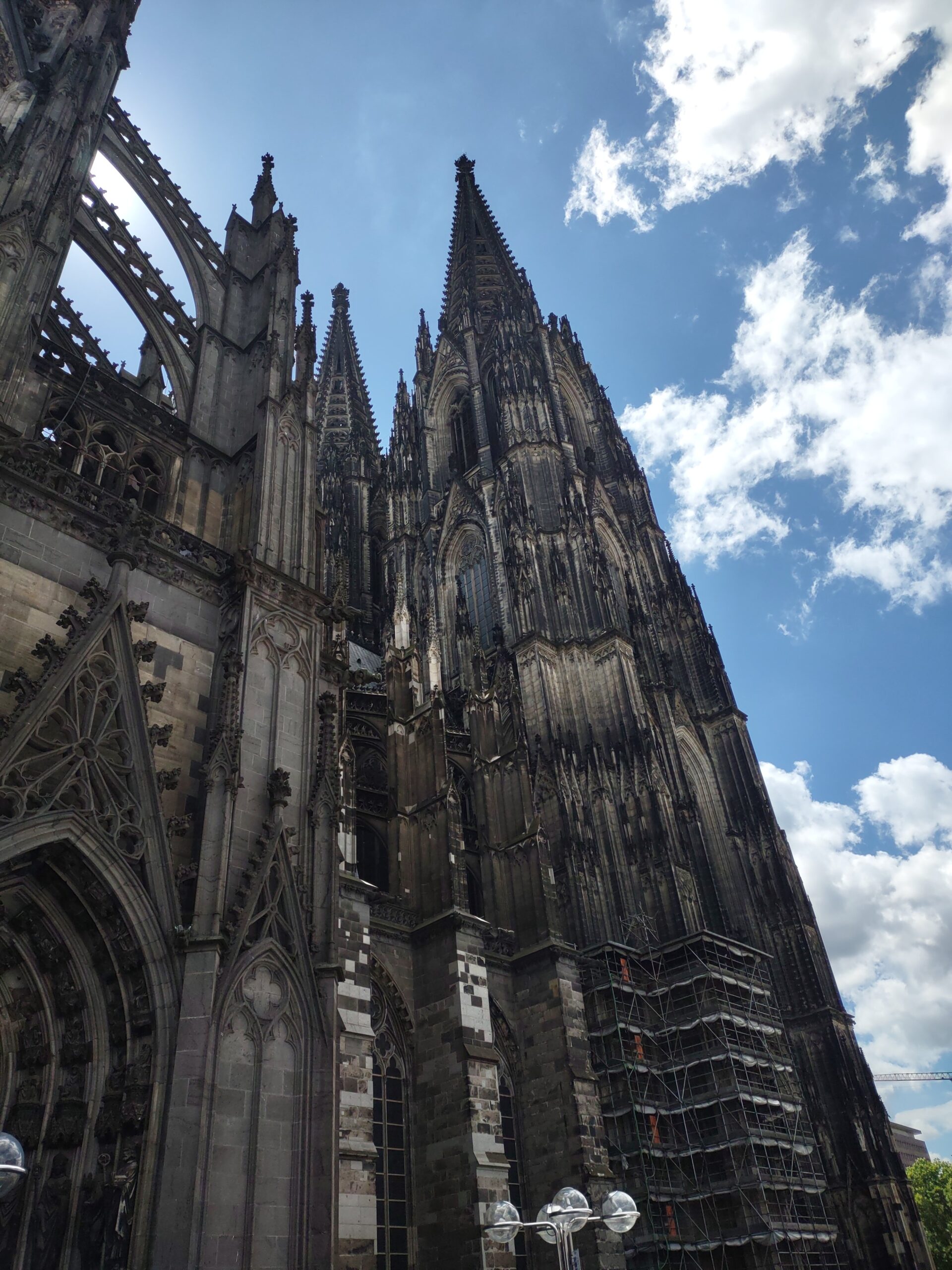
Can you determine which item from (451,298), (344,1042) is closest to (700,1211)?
(344,1042)

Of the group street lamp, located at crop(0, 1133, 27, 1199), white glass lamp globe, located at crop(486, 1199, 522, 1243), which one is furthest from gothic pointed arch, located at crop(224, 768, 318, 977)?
street lamp, located at crop(0, 1133, 27, 1199)

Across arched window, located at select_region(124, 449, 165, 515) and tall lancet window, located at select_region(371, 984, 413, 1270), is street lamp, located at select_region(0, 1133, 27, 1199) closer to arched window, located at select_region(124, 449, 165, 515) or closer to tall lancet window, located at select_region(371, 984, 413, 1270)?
arched window, located at select_region(124, 449, 165, 515)

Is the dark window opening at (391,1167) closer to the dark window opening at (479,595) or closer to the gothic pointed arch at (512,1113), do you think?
the gothic pointed arch at (512,1113)

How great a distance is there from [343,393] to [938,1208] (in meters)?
56.3

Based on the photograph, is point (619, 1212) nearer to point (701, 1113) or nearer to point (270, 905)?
point (270, 905)

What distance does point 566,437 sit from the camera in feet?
136

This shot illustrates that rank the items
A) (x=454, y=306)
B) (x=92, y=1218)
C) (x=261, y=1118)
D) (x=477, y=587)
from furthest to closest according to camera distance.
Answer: (x=454, y=306) → (x=477, y=587) → (x=261, y=1118) → (x=92, y=1218)

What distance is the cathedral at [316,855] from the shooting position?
8.66 meters

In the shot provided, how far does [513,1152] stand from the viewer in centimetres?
2012

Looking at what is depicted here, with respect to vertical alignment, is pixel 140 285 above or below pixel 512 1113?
above

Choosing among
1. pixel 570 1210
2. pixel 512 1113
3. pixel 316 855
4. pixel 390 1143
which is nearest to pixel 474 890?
pixel 512 1113

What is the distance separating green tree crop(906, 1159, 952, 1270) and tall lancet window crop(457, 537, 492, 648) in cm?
2923

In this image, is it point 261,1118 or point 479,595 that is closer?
point 261,1118

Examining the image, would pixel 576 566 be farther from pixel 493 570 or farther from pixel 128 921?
pixel 128 921
